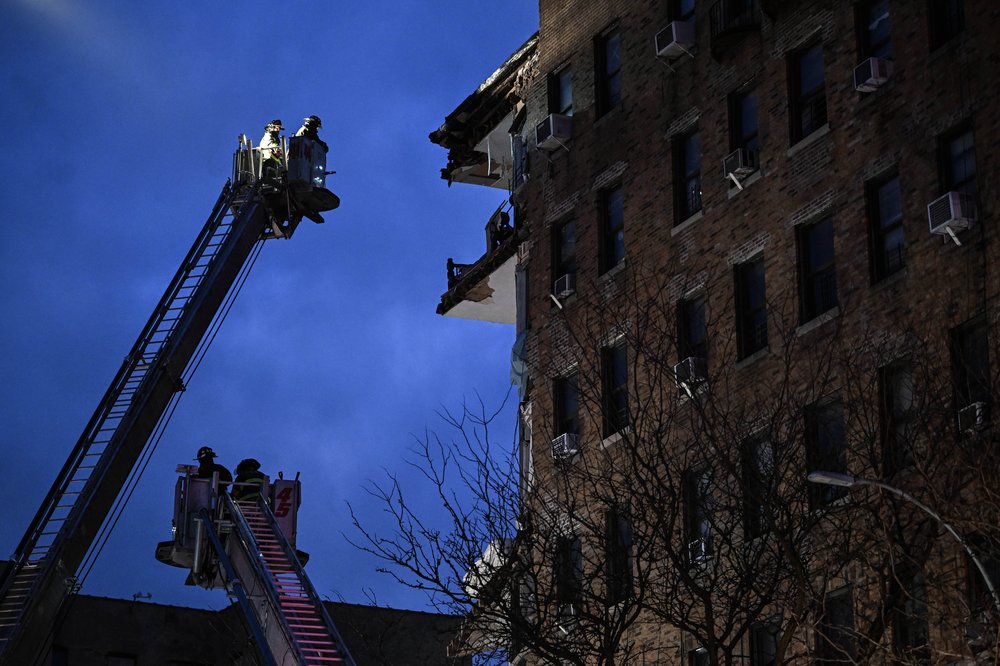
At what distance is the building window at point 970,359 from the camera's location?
981 inches

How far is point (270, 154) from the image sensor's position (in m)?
43.8

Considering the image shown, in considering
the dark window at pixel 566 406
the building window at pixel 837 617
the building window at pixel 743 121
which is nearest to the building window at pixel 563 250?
the dark window at pixel 566 406

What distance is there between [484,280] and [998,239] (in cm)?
1736

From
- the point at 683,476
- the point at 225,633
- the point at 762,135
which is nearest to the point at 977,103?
the point at 762,135

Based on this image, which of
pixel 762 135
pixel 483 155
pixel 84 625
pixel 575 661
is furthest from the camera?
pixel 84 625

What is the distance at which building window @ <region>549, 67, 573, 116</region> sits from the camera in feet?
125

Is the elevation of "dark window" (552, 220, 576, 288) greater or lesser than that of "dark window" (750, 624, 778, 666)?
greater

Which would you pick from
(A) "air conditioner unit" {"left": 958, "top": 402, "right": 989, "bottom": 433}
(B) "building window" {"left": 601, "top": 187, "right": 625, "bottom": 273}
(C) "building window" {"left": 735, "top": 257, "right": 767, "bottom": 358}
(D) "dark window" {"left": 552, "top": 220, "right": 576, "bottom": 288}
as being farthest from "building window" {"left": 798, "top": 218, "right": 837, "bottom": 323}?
(D) "dark window" {"left": 552, "top": 220, "right": 576, "bottom": 288}

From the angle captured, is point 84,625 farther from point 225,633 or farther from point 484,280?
point 484,280

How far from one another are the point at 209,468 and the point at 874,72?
15671mm

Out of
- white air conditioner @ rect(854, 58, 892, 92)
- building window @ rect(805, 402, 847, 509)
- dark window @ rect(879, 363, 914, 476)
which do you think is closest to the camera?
dark window @ rect(879, 363, 914, 476)

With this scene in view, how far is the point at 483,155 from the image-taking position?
145 feet

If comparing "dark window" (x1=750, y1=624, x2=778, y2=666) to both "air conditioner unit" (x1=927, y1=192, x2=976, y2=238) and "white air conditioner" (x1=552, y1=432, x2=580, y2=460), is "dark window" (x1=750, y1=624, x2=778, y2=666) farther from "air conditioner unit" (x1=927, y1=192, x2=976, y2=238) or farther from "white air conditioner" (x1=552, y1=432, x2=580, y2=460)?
"air conditioner unit" (x1=927, y1=192, x2=976, y2=238)

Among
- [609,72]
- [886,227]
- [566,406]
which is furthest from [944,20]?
[566,406]
